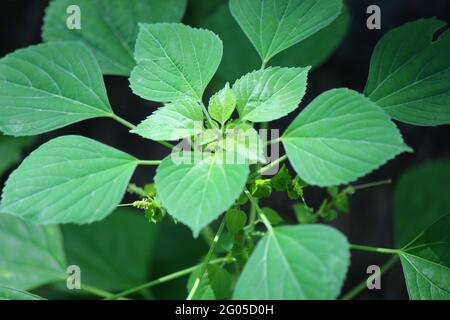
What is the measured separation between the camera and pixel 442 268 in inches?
30.2

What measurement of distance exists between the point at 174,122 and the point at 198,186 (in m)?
0.13

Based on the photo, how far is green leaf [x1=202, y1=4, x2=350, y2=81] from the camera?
110 centimetres

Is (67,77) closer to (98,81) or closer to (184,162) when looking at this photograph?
(98,81)

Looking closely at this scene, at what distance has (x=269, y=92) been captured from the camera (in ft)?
2.44

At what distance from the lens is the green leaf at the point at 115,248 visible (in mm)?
1330

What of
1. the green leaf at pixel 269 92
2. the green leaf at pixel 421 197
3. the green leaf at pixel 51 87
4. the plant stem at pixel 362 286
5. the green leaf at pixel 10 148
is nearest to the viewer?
the green leaf at pixel 269 92

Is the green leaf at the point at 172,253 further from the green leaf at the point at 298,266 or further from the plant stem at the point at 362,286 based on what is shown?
the green leaf at the point at 298,266

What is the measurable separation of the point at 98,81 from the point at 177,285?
660 millimetres

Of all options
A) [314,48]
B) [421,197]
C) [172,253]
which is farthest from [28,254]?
[421,197]

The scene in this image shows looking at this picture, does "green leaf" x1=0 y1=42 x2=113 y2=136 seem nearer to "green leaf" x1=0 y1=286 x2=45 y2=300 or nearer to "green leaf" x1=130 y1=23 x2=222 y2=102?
"green leaf" x1=130 y1=23 x2=222 y2=102

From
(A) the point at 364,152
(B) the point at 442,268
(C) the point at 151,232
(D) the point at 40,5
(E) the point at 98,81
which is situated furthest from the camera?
(D) the point at 40,5

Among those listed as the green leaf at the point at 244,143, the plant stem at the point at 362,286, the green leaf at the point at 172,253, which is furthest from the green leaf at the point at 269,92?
the green leaf at the point at 172,253

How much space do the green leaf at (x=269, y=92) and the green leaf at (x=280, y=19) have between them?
11cm
